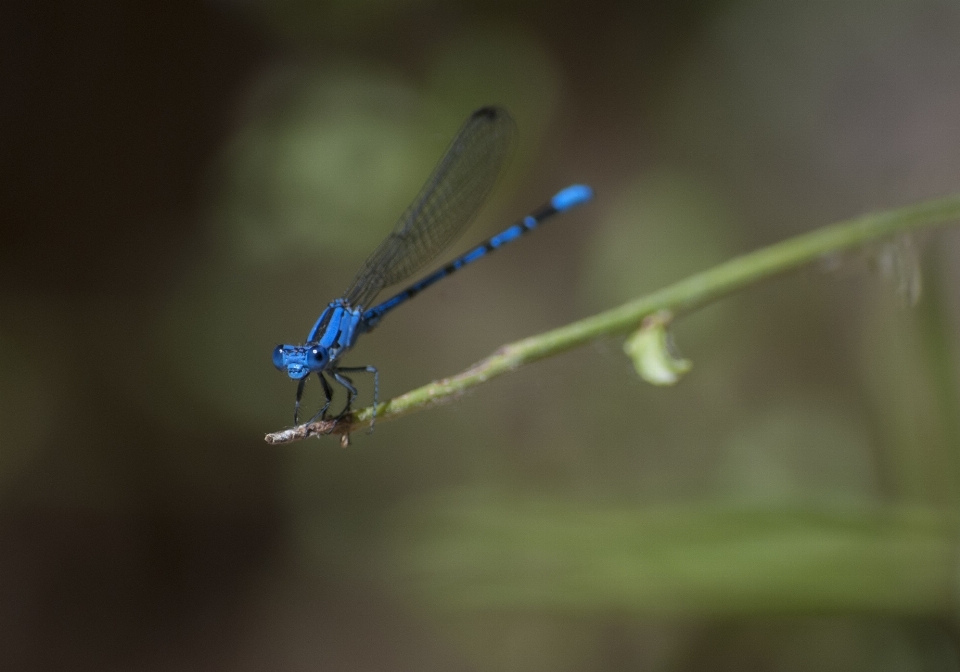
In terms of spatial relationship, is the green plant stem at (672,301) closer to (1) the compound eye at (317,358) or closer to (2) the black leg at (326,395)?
(2) the black leg at (326,395)

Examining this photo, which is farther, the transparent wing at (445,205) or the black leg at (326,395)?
the transparent wing at (445,205)

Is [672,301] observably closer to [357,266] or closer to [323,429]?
[323,429]

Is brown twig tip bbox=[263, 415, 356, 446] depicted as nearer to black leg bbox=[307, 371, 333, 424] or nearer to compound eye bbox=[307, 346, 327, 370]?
black leg bbox=[307, 371, 333, 424]

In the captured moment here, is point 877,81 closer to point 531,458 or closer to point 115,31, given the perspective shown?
point 531,458

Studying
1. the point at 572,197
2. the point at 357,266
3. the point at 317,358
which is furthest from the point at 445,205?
the point at 357,266

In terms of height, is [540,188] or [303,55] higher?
[303,55]

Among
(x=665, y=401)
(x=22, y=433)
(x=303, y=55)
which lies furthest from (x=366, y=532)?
(x=303, y=55)

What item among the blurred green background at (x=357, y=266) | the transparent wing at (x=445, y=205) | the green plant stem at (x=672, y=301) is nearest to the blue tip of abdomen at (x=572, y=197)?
the transparent wing at (x=445, y=205)
